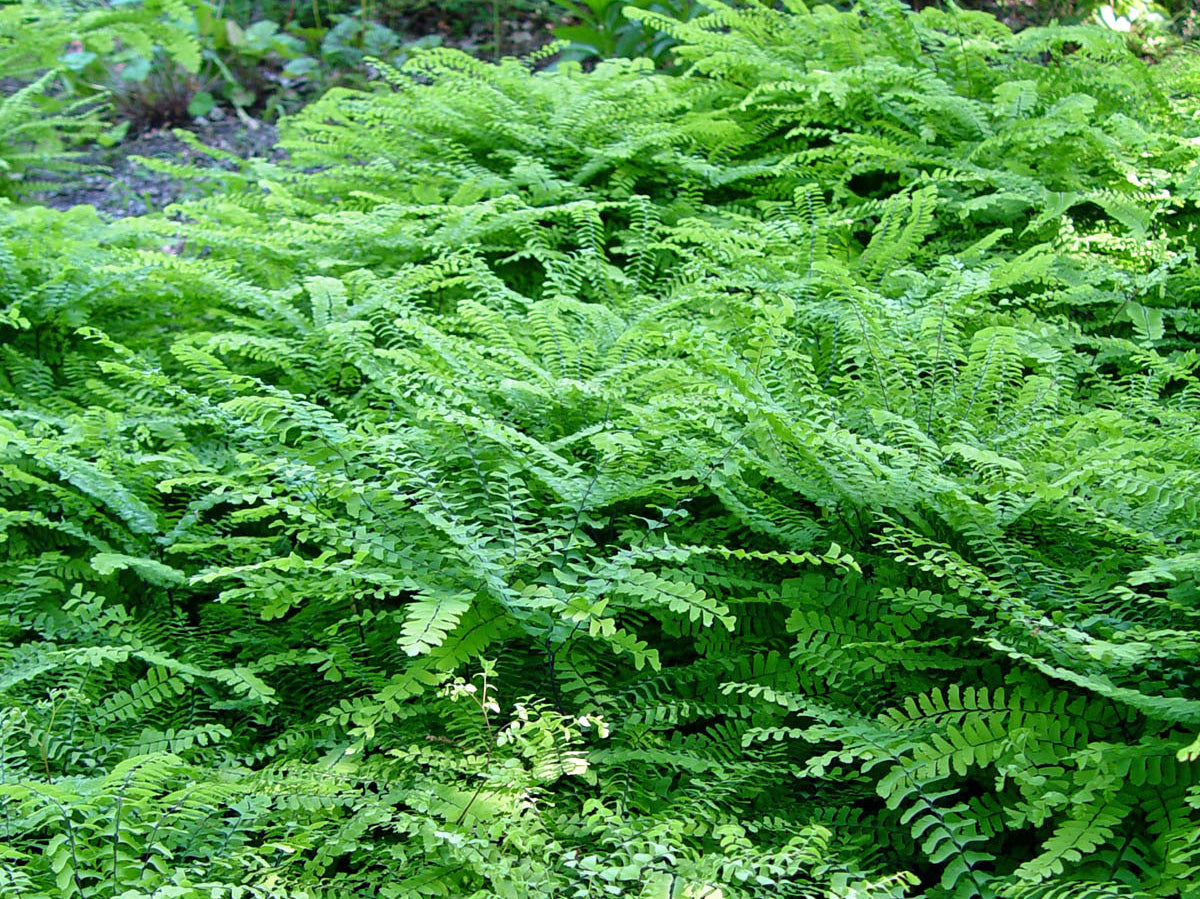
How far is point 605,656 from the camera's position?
203 cm

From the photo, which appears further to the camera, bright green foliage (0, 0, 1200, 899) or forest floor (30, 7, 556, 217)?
forest floor (30, 7, 556, 217)

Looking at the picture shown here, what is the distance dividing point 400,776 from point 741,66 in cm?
307

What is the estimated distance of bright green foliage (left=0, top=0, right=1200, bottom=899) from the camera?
1.58 meters

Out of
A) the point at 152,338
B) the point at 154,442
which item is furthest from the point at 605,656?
the point at 152,338

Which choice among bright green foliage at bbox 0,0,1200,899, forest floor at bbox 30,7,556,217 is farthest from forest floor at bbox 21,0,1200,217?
bright green foliage at bbox 0,0,1200,899

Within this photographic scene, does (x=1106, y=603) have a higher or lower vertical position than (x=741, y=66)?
lower

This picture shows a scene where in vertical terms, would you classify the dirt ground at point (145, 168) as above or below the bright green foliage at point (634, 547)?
below

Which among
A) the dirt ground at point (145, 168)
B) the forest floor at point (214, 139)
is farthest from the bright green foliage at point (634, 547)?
the forest floor at point (214, 139)

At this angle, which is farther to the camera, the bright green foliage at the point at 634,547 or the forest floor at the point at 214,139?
the forest floor at the point at 214,139

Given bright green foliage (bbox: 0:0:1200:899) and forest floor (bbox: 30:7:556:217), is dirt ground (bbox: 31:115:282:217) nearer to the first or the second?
forest floor (bbox: 30:7:556:217)

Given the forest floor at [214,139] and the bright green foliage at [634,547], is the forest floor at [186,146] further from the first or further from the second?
the bright green foliage at [634,547]

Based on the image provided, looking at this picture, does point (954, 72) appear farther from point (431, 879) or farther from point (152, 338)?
point (431, 879)

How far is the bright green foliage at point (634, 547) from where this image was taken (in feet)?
5.19

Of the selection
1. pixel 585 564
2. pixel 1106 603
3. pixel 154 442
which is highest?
pixel 1106 603
